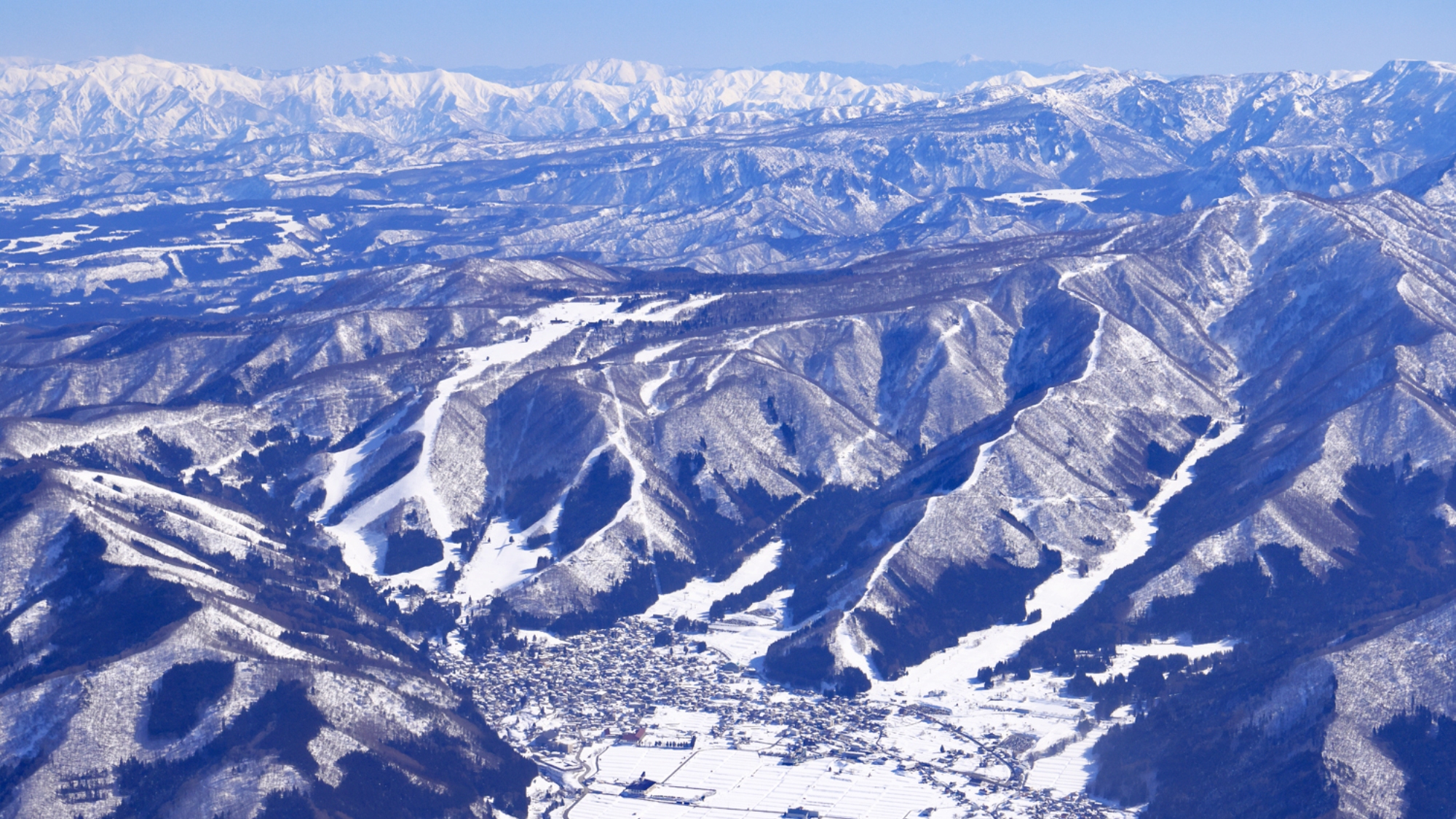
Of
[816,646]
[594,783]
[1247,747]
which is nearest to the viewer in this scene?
[1247,747]

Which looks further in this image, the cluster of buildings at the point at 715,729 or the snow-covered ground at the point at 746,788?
the cluster of buildings at the point at 715,729

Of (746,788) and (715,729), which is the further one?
(715,729)

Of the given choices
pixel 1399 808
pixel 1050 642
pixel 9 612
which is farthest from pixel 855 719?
pixel 9 612

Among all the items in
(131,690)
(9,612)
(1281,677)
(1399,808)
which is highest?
(9,612)

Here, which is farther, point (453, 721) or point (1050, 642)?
point (1050, 642)

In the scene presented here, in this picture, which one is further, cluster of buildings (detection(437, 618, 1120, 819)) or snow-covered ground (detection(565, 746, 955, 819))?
cluster of buildings (detection(437, 618, 1120, 819))

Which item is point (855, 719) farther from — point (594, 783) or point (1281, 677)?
point (1281, 677)

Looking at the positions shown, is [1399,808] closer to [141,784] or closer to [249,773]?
[249,773]

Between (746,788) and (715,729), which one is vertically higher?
(715,729)

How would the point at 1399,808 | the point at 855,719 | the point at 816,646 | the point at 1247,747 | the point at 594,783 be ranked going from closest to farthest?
the point at 1399,808 < the point at 1247,747 < the point at 594,783 < the point at 855,719 < the point at 816,646

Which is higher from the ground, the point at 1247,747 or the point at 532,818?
the point at 532,818
